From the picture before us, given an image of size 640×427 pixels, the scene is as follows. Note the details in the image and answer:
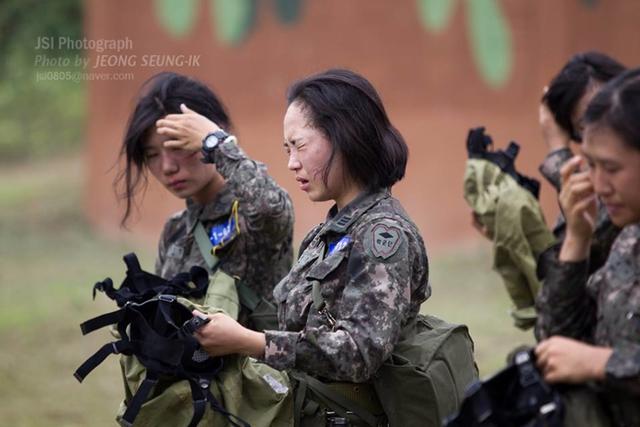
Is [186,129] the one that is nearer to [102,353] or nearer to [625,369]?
[102,353]

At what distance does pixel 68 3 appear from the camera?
14.5 m

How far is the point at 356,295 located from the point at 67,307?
701 cm

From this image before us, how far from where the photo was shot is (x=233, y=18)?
416 inches

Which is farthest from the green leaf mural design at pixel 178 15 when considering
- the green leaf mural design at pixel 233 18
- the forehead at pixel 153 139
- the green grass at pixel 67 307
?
the forehead at pixel 153 139

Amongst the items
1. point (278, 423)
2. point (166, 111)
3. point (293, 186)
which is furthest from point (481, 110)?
point (278, 423)

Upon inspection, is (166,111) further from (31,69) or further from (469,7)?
(31,69)

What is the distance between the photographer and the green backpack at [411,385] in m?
2.84

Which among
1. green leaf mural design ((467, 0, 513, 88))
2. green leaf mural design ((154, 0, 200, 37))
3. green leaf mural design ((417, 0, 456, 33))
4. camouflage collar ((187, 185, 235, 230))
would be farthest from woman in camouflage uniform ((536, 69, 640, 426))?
green leaf mural design ((154, 0, 200, 37))

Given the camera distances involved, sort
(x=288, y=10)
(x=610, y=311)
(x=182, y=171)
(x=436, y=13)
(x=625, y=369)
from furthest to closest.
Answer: (x=288, y=10) < (x=436, y=13) < (x=182, y=171) < (x=610, y=311) < (x=625, y=369)

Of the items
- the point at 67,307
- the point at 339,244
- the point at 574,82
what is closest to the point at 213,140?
the point at 339,244

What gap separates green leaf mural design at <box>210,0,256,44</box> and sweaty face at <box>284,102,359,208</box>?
771cm

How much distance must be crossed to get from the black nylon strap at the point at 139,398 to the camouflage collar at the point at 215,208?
2.93ft

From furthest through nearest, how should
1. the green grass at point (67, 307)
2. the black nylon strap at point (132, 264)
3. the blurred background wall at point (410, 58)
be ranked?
the blurred background wall at point (410, 58) → the green grass at point (67, 307) → the black nylon strap at point (132, 264)

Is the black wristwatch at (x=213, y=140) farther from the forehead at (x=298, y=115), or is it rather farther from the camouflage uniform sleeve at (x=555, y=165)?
the camouflage uniform sleeve at (x=555, y=165)
